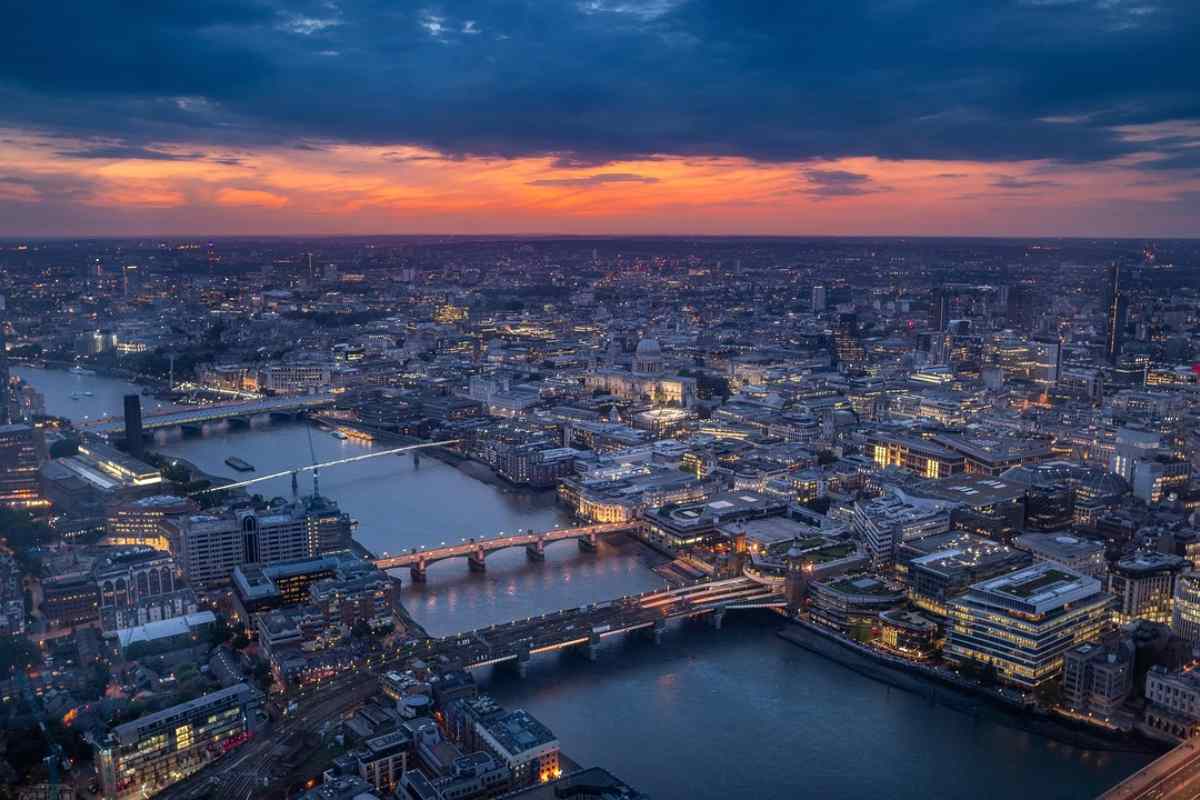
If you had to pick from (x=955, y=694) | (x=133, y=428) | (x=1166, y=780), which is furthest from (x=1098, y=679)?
(x=133, y=428)

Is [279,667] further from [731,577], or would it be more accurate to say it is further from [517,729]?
[731,577]

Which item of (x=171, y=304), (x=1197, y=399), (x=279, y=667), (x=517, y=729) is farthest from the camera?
(x=171, y=304)

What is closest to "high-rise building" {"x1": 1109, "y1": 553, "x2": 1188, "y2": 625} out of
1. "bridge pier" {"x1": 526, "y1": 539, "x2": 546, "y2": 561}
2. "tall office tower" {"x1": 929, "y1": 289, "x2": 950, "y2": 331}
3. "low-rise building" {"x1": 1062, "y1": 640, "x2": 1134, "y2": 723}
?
"low-rise building" {"x1": 1062, "y1": 640, "x2": 1134, "y2": 723}

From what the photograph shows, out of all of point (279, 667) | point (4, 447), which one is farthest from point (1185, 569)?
point (4, 447)

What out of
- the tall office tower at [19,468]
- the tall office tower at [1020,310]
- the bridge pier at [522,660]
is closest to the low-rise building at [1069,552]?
the bridge pier at [522,660]

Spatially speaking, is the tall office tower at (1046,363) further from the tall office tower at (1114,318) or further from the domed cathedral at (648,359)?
the domed cathedral at (648,359)
